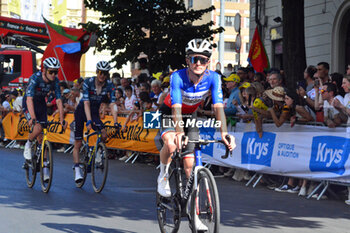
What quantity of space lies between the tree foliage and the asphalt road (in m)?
8.01

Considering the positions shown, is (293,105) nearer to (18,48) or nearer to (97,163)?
(97,163)

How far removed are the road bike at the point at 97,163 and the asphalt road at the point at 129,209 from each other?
0.17m

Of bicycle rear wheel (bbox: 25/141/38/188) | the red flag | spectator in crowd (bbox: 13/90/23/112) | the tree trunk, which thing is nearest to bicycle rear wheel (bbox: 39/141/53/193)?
bicycle rear wheel (bbox: 25/141/38/188)

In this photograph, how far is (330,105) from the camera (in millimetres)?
11484

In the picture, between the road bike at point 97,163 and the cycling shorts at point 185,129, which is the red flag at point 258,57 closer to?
the road bike at point 97,163

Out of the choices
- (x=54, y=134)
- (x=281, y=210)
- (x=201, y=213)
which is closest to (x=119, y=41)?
(x=54, y=134)

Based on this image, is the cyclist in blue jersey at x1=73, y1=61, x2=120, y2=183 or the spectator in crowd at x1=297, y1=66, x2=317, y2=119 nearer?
the cyclist in blue jersey at x1=73, y1=61, x2=120, y2=183

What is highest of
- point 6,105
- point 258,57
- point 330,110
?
point 258,57

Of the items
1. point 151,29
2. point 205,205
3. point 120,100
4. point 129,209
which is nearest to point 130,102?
point 120,100

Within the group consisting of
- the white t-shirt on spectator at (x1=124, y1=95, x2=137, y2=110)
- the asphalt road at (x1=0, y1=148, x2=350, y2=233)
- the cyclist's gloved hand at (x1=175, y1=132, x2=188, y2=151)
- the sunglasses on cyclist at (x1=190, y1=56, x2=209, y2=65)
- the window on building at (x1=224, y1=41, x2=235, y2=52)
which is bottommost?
the asphalt road at (x1=0, y1=148, x2=350, y2=233)

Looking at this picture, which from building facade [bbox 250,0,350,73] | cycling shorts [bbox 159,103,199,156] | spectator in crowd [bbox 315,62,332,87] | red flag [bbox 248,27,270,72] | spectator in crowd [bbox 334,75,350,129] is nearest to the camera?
cycling shorts [bbox 159,103,199,156]

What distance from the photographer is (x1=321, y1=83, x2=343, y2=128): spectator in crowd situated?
36.6ft

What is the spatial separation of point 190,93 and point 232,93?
24.9ft

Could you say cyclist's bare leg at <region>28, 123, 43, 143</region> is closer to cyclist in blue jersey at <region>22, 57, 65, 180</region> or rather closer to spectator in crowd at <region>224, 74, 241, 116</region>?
cyclist in blue jersey at <region>22, 57, 65, 180</region>
